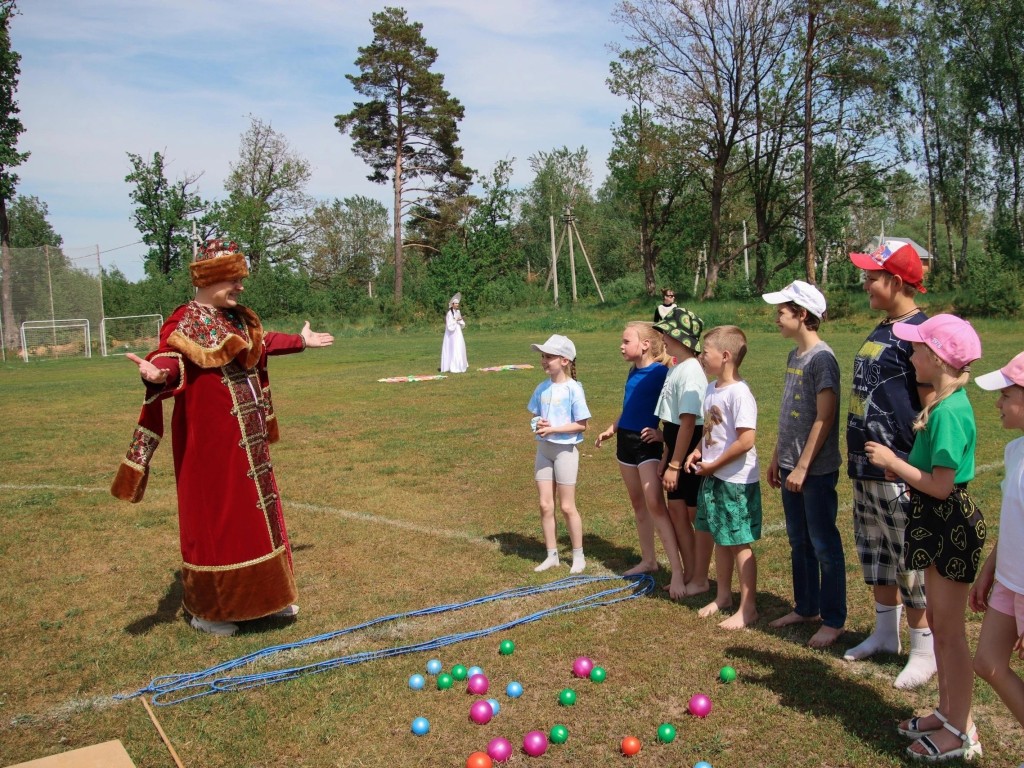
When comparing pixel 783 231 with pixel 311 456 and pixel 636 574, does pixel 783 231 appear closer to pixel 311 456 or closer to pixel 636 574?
pixel 311 456

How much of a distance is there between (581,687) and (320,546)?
3451 millimetres

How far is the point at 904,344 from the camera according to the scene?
421cm

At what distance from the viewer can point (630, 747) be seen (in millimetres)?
3787

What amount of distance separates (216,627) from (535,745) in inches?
104

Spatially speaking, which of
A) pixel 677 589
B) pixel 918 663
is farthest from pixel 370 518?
pixel 918 663

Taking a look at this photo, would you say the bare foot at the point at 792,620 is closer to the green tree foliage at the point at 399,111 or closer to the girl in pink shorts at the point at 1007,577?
the girl in pink shorts at the point at 1007,577

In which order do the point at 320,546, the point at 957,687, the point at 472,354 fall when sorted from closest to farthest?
1. the point at 957,687
2. the point at 320,546
3. the point at 472,354

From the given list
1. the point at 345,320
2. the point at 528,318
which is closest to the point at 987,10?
the point at 528,318

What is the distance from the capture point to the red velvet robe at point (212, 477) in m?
5.34

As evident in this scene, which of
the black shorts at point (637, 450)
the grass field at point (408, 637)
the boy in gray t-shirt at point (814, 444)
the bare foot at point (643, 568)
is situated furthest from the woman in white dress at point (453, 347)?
the boy in gray t-shirt at point (814, 444)

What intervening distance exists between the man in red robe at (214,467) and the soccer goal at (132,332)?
34813mm

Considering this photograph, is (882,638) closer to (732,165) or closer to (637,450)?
(637,450)

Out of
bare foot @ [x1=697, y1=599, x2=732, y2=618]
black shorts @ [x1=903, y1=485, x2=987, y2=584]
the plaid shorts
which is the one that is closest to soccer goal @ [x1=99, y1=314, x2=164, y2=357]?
bare foot @ [x1=697, y1=599, x2=732, y2=618]

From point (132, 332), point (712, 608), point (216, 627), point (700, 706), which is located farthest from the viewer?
point (132, 332)
